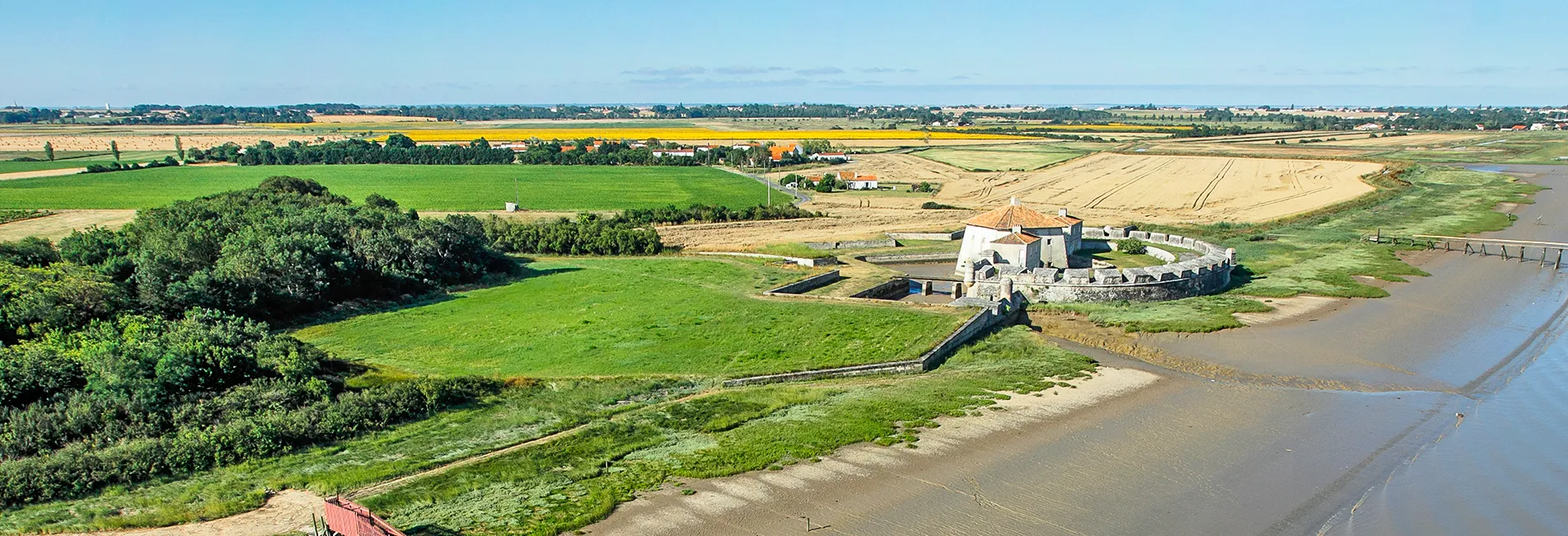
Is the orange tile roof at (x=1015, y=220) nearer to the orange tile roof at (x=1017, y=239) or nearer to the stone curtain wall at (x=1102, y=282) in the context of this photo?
the orange tile roof at (x=1017, y=239)

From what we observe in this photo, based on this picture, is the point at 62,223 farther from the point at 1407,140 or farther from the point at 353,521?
the point at 1407,140

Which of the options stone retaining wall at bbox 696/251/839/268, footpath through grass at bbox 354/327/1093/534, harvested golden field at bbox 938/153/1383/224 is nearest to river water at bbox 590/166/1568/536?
footpath through grass at bbox 354/327/1093/534

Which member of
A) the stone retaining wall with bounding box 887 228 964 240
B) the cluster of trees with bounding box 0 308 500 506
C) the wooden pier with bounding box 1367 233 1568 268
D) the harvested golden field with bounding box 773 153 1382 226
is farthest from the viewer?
the harvested golden field with bounding box 773 153 1382 226

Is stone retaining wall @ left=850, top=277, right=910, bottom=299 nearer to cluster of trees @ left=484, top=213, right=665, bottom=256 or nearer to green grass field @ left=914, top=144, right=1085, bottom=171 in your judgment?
cluster of trees @ left=484, top=213, right=665, bottom=256

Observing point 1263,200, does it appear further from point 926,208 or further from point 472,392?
point 472,392

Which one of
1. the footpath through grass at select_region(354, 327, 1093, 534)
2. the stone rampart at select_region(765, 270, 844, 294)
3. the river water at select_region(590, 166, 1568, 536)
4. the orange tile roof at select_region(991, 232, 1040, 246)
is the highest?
the orange tile roof at select_region(991, 232, 1040, 246)

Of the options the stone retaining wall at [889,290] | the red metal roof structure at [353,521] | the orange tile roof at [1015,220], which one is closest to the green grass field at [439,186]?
the stone retaining wall at [889,290]

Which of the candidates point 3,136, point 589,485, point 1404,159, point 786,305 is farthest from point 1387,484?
point 3,136
